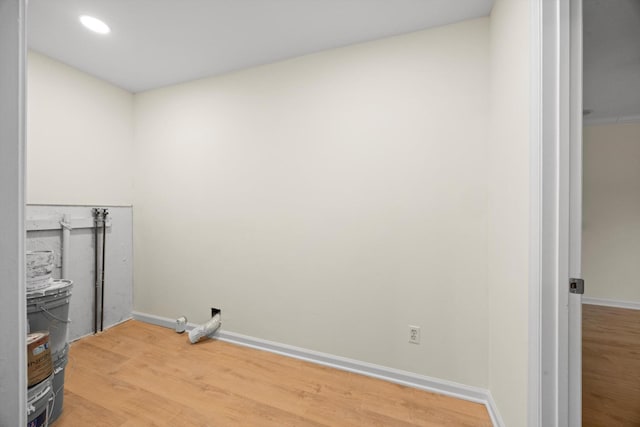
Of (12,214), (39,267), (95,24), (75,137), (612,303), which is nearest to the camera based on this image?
(12,214)

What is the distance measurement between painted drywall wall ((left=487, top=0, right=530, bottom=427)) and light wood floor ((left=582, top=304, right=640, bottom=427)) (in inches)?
25.0

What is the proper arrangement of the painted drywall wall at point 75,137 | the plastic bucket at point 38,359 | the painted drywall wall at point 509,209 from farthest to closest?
the painted drywall wall at point 75,137 → the plastic bucket at point 38,359 → the painted drywall wall at point 509,209

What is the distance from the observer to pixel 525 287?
1.16 metres

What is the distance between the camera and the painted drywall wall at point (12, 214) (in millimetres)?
688

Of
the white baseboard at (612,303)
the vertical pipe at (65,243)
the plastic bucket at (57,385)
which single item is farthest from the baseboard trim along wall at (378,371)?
the white baseboard at (612,303)

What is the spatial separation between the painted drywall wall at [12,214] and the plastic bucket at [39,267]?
123cm

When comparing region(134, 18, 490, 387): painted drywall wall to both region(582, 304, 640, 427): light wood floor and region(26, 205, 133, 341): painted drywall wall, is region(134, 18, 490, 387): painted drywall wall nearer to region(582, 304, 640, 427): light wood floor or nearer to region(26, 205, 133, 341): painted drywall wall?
region(26, 205, 133, 341): painted drywall wall

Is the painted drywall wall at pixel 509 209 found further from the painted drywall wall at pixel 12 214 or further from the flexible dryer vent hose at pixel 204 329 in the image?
the flexible dryer vent hose at pixel 204 329

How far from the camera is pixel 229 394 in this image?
5.68 ft

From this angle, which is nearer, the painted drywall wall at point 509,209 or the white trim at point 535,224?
the white trim at point 535,224

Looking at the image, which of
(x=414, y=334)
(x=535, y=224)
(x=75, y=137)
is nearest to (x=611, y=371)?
(x=414, y=334)

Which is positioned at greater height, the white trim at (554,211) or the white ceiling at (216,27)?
the white ceiling at (216,27)

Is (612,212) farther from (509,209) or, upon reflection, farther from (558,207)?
(558,207)

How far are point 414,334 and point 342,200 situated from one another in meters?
1.10
